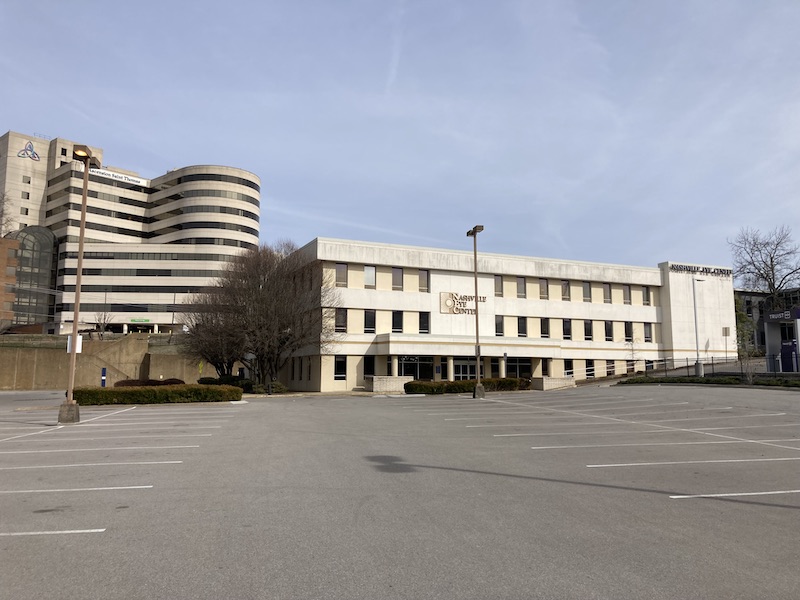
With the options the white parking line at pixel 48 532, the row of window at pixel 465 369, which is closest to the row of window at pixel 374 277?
the row of window at pixel 465 369

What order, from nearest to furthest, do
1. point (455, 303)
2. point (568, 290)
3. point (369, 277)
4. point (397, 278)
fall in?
point (369, 277) → point (397, 278) → point (455, 303) → point (568, 290)

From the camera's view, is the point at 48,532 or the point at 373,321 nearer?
the point at 48,532

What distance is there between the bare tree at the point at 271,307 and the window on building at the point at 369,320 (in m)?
2.99

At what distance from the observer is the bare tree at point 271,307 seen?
39.3 meters

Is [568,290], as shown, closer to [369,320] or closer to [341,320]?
[369,320]

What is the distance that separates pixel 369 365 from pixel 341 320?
4.34 meters

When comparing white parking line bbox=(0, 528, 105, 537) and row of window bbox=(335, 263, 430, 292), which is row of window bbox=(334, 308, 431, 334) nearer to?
row of window bbox=(335, 263, 430, 292)

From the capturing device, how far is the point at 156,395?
30000mm

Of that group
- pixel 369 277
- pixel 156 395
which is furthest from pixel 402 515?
pixel 369 277

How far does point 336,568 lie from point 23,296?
4334 inches

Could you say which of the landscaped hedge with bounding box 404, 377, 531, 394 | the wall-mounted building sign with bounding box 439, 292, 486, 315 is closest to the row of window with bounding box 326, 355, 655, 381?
the wall-mounted building sign with bounding box 439, 292, 486, 315

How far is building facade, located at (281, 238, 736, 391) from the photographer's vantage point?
151 ft

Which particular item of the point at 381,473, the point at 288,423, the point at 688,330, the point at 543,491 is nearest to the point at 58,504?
the point at 381,473

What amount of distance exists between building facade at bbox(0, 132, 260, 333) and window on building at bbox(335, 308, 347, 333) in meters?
49.5
